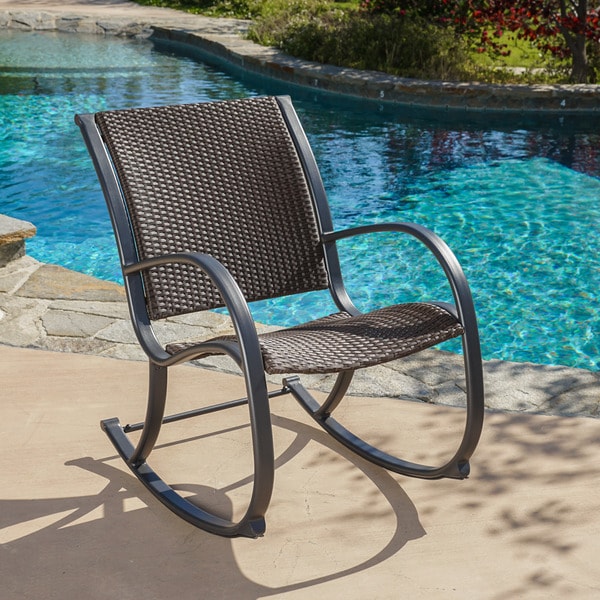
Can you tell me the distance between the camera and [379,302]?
5523 mm

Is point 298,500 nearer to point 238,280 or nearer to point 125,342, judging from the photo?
point 238,280

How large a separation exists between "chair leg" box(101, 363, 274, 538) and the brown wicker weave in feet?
0.44

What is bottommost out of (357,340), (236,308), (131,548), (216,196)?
(131,548)

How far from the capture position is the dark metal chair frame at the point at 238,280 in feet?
7.61

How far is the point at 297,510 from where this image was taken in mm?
2721

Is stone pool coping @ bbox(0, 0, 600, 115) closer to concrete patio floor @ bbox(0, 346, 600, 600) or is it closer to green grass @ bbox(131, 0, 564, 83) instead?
green grass @ bbox(131, 0, 564, 83)

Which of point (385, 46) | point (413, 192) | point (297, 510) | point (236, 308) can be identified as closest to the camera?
point (236, 308)

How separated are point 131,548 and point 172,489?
0.29 m

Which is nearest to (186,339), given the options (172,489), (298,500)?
(172,489)

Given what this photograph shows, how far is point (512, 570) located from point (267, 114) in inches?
67.5

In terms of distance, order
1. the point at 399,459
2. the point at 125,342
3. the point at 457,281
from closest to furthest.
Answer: the point at 457,281, the point at 399,459, the point at 125,342

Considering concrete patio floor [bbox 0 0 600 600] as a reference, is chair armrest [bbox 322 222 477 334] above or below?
above

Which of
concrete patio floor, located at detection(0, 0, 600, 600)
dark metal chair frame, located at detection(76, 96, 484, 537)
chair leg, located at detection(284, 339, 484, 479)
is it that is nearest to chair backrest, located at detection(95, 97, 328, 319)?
dark metal chair frame, located at detection(76, 96, 484, 537)

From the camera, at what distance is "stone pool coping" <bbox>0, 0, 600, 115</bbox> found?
1024 cm
